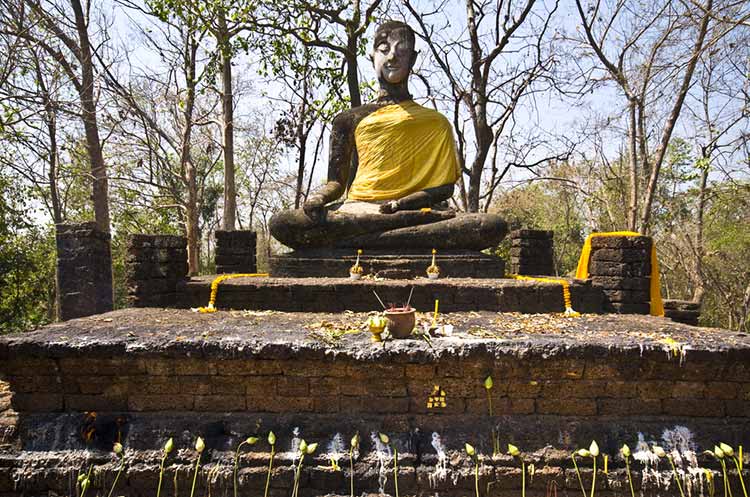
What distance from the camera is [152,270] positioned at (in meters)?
5.18

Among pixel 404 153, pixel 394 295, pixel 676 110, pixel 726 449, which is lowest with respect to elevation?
pixel 726 449

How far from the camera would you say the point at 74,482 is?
2.79m

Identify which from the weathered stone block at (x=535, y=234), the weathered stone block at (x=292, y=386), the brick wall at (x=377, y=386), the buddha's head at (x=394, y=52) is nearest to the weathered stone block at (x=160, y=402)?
the brick wall at (x=377, y=386)

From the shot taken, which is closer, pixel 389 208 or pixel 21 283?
pixel 389 208

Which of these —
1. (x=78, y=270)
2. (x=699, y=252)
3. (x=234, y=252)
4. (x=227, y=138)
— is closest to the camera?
(x=78, y=270)

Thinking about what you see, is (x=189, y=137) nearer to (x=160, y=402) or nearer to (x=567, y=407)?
(x=160, y=402)

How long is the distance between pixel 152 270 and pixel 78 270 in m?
1.32

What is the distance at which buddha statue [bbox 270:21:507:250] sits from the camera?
6.16 metres

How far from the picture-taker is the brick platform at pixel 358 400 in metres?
2.78

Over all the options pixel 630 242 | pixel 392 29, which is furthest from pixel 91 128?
pixel 630 242

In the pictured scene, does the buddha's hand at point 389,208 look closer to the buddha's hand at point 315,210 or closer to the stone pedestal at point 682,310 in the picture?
the buddha's hand at point 315,210

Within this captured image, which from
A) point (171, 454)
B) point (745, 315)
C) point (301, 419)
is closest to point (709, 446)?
point (301, 419)

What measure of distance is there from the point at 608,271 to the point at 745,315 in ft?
28.0

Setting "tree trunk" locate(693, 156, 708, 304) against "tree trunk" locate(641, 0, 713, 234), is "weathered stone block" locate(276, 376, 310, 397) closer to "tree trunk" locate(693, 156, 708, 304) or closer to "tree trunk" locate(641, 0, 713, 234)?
"tree trunk" locate(641, 0, 713, 234)
